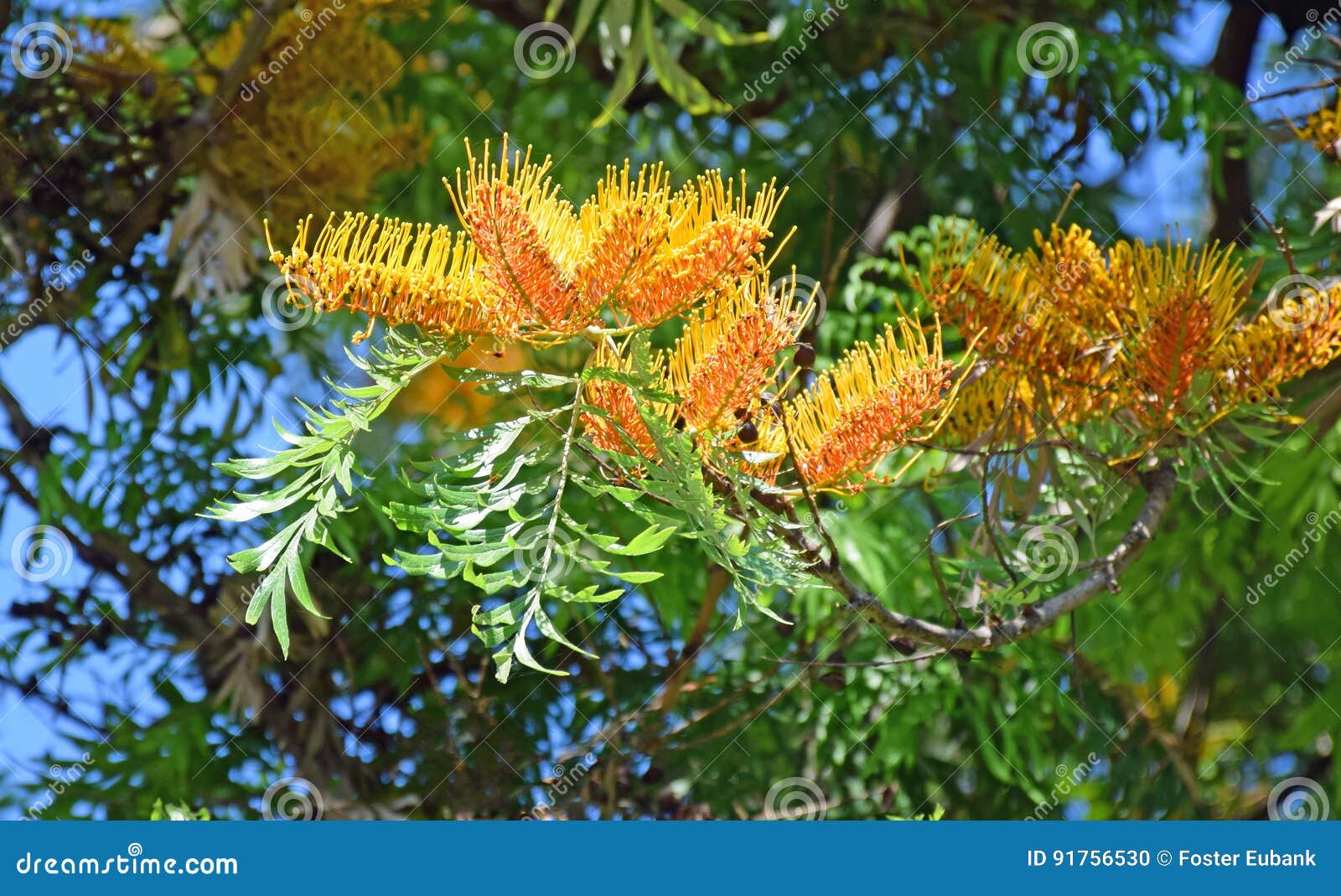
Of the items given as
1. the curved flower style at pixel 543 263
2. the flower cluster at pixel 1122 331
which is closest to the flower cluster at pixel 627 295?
the curved flower style at pixel 543 263

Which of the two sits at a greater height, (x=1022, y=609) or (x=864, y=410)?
(x=864, y=410)

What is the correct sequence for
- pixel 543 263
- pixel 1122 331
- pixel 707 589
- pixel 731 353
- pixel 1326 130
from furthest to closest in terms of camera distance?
pixel 707 589 → pixel 1326 130 → pixel 1122 331 → pixel 731 353 → pixel 543 263

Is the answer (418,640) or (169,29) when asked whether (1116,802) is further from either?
(169,29)

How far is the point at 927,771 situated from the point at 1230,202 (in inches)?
72.2

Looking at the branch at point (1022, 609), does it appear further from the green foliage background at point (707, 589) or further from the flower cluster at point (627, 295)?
the green foliage background at point (707, 589)

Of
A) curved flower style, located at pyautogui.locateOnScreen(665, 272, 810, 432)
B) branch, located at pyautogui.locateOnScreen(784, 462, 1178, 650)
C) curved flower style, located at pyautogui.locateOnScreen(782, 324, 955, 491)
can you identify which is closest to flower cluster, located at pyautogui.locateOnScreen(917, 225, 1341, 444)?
branch, located at pyautogui.locateOnScreen(784, 462, 1178, 650)

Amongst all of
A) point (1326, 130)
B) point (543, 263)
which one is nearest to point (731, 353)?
point (543, 263)

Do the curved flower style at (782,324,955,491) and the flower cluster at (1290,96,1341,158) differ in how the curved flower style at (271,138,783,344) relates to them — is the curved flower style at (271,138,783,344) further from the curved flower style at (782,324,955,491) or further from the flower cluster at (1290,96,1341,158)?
the flower cluster at (1290,96,1341,158)

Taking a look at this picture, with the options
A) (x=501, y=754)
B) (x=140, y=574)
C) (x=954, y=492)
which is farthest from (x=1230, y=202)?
(x=140, y=574)

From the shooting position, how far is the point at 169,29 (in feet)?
17.6

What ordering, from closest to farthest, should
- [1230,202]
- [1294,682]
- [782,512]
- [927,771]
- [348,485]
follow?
[348,485] < [782,512] < [927,771] < [1230,202] < [1294,682]

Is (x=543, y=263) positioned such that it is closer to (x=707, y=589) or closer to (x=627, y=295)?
(x=627, y=295)

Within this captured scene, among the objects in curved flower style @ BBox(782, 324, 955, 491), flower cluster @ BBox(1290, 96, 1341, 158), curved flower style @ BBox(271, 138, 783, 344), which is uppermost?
flower cluster @ BBox(1290, 96, 1341, 158)

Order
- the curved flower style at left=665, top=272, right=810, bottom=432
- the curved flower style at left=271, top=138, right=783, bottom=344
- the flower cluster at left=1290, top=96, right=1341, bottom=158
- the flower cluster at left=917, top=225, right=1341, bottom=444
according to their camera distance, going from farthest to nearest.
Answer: the flower cluster at left=1290, top=96, right=1341, bottom=158 < the flower cluster at left=917, top=225, right=1341, bottom=444 < the curved flower style at left=665, top=272, right=810, bottom=432 < the curved flower style at left=271, top=138, right=783, bottom=344
